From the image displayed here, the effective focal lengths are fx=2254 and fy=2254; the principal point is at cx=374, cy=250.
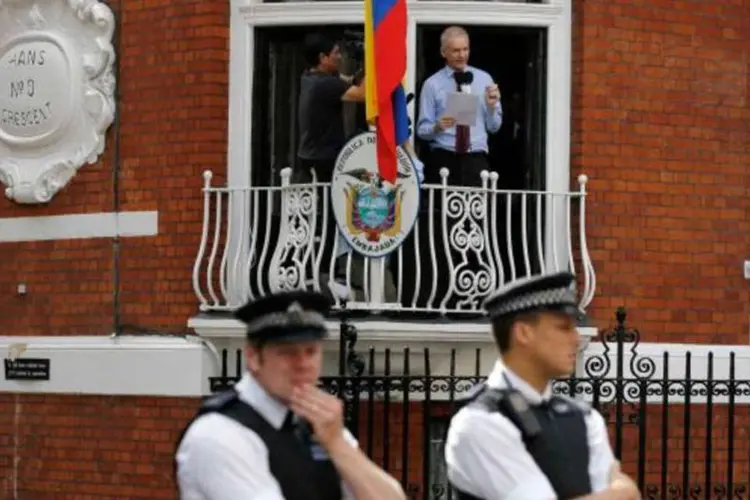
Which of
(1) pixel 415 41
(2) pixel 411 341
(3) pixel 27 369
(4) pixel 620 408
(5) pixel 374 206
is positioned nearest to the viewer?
(4) pixel 620 408

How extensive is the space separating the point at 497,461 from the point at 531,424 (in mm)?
159

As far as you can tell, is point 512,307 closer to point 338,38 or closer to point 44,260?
point 338,38

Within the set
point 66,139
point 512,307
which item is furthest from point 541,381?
point 66,139

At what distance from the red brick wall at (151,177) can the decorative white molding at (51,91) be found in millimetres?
101

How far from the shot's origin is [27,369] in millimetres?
14602

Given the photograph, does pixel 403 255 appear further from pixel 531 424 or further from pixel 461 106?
pixel 531 424

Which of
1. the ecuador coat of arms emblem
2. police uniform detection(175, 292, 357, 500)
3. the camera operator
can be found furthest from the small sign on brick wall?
police uniform detection(175, 292, 357, 500)

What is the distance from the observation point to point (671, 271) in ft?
44.8

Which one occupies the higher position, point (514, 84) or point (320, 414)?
point (514, 84)

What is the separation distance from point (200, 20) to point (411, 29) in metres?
1.34

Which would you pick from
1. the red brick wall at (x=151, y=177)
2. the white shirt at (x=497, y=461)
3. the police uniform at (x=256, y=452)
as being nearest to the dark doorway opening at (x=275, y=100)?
the red brick wall at (x=151, y=177)

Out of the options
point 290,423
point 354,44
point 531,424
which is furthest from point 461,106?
point 290,423

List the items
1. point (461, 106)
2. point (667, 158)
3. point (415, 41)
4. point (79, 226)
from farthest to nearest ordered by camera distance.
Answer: point (79, 226) → point (667, 158) → point (415, 41) → point (461, 106)

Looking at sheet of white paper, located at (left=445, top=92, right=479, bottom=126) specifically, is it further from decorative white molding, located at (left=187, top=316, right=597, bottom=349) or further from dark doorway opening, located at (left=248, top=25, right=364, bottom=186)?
decorative white molding, located at (left=187, top=316, right=597, bottom=349)
